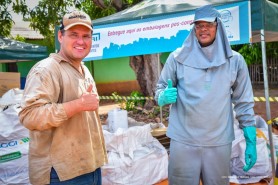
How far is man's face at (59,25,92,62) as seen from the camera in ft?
6.56

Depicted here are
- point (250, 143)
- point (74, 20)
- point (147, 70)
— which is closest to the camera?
point (74, 20)

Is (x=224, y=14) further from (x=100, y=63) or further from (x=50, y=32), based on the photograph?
(x=100, y=63)

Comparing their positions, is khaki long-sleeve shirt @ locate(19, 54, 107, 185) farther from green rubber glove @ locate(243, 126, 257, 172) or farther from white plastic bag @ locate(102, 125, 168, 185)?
white plastic bag @ locate(102, 125, 168, 185)

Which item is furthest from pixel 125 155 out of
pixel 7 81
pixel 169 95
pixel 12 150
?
pixel 7 81

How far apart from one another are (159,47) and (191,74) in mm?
1672

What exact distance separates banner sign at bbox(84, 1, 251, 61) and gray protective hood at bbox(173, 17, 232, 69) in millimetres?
1064

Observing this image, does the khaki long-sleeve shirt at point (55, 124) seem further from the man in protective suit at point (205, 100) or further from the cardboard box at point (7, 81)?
the cardboard box at point (7, 81)

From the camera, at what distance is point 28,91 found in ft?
5.95

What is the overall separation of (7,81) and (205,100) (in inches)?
138

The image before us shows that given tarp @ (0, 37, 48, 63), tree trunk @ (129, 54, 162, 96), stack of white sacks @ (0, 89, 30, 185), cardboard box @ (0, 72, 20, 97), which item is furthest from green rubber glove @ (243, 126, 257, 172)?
tree trunk @ (129, 54, 162, 96)

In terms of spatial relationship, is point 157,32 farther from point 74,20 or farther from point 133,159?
point 74,20

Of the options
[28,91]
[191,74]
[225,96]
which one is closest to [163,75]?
[191,74]

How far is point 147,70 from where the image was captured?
955cm

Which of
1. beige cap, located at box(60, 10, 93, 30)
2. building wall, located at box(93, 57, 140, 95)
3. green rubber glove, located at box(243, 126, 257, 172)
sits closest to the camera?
beige cap, located at box(60, 10, 93, 30)
